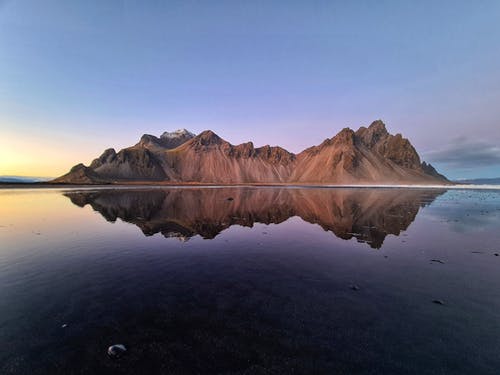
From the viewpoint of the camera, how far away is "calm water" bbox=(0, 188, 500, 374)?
5859mm

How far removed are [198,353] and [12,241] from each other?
18.8 metres

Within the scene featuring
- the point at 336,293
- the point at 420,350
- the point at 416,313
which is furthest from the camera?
the point at 336,293

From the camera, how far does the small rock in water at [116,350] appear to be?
6.04m

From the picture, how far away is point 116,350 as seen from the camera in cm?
617

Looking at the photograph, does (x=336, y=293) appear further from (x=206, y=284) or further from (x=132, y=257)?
(x=132, y=257)

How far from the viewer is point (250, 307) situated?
27.4 ft

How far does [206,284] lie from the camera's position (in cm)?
1021

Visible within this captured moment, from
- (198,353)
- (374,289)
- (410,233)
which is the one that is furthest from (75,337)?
(410,233)

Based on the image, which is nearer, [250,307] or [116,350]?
[116,350]

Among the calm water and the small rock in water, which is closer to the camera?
the calm water

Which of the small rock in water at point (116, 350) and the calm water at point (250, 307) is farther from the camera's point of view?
the small rock in water at point (116, 350)

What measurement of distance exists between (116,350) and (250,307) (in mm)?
4117

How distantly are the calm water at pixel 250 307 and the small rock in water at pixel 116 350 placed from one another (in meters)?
0.15

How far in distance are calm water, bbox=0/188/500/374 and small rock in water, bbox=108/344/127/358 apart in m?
0.15
